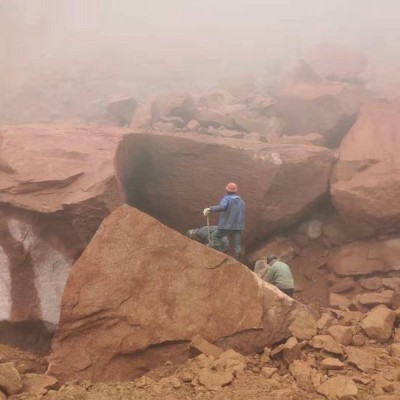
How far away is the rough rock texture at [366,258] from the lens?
890 centimetres

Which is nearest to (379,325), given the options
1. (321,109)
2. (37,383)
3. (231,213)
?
(231,213)

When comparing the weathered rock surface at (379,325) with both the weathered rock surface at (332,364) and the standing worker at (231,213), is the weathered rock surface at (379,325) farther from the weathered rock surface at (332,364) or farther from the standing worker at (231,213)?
the standing worker at (231,213)

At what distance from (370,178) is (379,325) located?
392 centimetres

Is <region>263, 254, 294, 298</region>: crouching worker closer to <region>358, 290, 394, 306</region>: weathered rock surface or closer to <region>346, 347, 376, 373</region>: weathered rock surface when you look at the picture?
<region>358, 290, 394, 306</region>: weathered rock surface

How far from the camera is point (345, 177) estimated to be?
9484mm

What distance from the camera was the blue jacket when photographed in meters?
8.15

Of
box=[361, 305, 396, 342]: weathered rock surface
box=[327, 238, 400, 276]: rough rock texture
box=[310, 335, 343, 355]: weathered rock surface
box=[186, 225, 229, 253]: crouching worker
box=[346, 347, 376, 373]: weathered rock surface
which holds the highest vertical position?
box=[346, 347, 376, 373]: weathered rock surface

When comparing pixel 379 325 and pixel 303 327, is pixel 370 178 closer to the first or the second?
pixel 379 325

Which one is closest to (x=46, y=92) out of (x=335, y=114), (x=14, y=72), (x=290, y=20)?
(x=14, y=72)

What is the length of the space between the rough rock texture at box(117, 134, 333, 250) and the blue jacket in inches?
47.1

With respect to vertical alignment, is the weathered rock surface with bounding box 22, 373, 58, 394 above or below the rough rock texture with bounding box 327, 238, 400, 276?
above

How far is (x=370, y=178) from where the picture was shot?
29.9 feet

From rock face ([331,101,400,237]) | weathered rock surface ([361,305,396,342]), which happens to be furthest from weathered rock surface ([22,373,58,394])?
rock face ([331,101,400,237])

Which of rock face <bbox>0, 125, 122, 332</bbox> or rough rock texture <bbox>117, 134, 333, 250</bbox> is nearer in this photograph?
rock face <bbox>0, 125, 122, 332</bbox>
